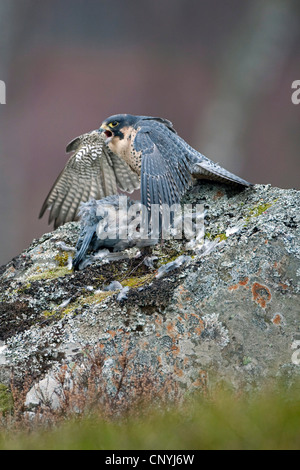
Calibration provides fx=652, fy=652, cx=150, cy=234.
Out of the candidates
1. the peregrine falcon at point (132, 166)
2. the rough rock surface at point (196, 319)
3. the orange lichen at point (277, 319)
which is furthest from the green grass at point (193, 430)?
the peregrine falcon at point (132, 166)

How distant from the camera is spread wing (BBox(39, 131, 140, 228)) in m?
4.95

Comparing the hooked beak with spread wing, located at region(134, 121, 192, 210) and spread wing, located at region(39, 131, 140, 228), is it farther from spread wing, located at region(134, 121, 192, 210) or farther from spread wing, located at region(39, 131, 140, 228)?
spread wing, located at region(134, 121, 192, 210)

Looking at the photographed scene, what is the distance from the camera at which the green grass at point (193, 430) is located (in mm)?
1635

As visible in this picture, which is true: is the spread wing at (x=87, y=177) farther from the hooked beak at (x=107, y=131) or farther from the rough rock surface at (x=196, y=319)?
the rough rock surface at (x=196, y=319)

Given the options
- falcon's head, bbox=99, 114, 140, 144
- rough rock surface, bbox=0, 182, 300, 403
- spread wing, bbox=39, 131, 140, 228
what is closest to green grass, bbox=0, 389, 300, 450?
rough rock surface, bbox=0, 182, 300, 403

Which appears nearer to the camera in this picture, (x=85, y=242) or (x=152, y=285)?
(x=152, y=285)

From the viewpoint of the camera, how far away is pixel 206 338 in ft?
8.63

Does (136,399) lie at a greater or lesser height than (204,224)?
lesser

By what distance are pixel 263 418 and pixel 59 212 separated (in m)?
3.59

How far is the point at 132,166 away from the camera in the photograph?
4.55 m

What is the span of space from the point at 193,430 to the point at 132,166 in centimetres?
302

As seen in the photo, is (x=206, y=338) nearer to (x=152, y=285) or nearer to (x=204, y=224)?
(x=152, y=285)
